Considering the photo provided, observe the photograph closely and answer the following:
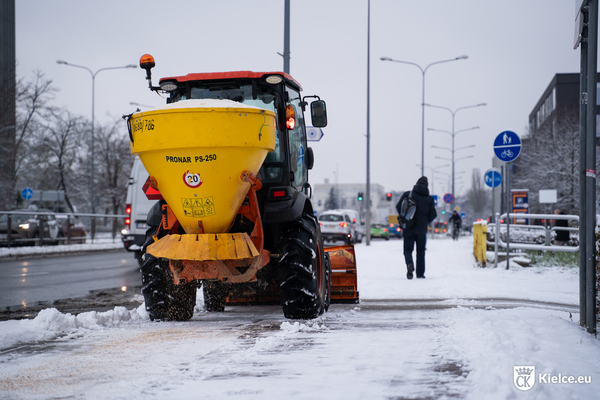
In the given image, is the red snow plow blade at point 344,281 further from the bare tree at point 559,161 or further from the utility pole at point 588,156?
the bare tree at point 559,161

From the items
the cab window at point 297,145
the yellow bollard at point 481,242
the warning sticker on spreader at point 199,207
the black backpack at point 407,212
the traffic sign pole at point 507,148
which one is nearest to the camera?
the warning sticker on spreader at point 199,207

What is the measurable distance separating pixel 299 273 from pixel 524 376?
9.08ft

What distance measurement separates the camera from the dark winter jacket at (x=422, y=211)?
1182 cm

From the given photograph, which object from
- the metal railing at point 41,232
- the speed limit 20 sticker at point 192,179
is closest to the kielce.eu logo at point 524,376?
the speed limit 20 sticker at point 192,179

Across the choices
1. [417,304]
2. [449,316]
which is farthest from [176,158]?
[417,304]

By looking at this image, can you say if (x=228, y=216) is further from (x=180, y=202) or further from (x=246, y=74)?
(x=246, y=74)

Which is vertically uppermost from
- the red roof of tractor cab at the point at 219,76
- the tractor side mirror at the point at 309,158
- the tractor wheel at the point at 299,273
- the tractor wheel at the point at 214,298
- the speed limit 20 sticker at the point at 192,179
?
the red roof of tractor cab at the point at 219,76

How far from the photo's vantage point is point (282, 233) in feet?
21.0

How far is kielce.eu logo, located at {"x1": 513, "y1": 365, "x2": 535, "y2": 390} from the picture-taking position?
3.57 m

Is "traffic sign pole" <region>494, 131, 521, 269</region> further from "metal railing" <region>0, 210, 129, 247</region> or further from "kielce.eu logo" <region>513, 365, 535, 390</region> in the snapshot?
"metal railing" <region>0, 210, 129, 247</region>

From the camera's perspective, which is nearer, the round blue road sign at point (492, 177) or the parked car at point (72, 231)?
the round blue road sign at point (492, 177)

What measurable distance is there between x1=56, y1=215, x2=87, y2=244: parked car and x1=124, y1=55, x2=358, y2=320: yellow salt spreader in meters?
18.1

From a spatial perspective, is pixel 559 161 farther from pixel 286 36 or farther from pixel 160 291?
pixel 160 291

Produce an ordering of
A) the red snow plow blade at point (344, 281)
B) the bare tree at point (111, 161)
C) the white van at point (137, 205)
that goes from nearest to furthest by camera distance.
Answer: the red snow plow blade at point (344, 281), the white van at point (137, 205), the bare tree at point (111, 161)
